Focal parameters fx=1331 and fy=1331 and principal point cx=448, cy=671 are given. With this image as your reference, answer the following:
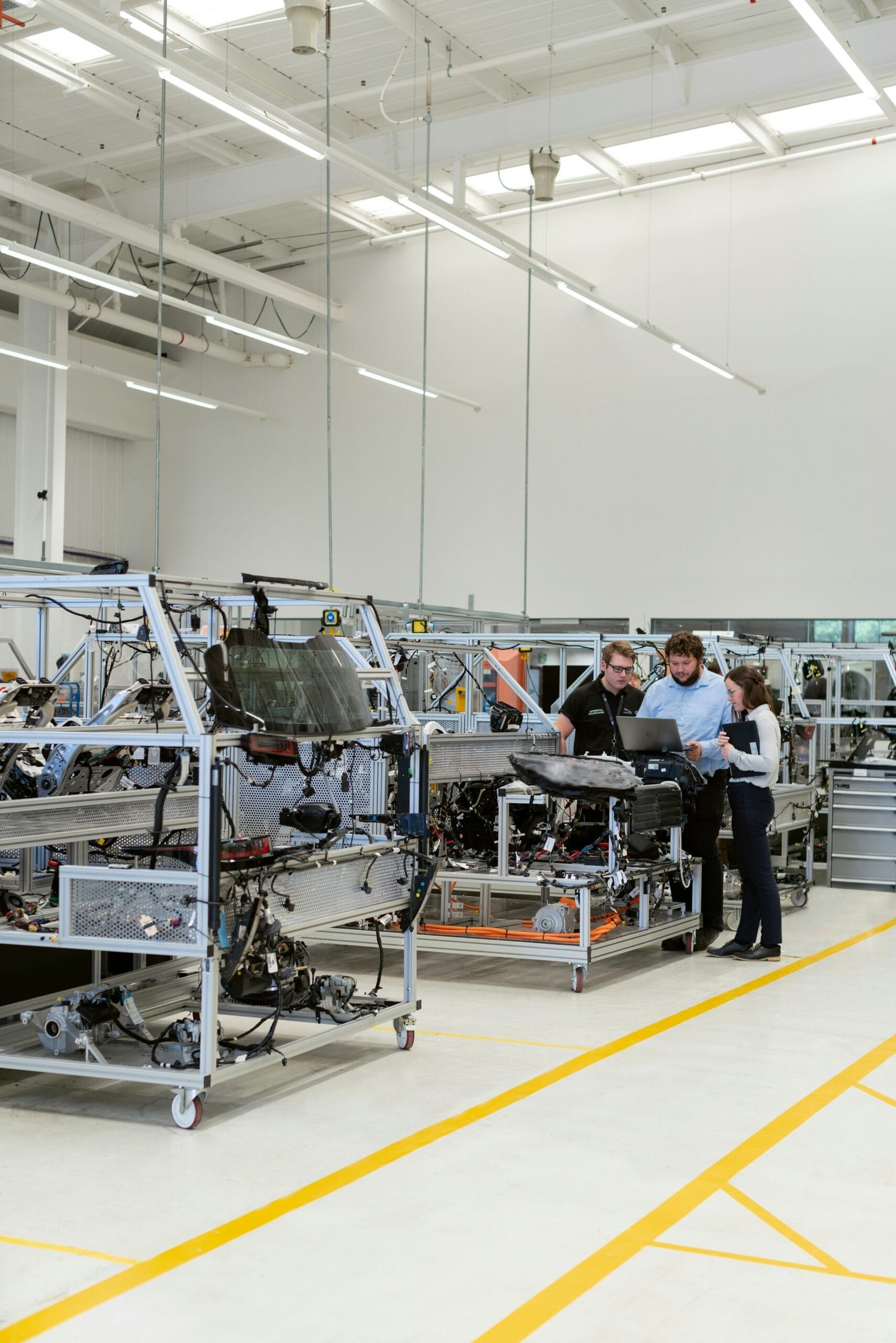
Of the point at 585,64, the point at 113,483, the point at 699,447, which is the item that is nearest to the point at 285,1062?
the point at 585,64

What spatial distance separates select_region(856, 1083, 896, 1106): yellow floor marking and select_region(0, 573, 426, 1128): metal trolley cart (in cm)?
176

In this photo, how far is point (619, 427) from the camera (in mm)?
18000

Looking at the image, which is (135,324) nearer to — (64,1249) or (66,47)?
(66,47)

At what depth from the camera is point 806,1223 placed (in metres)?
3.59

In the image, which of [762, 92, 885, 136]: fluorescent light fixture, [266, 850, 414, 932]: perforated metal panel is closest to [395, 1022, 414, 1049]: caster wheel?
[266, 850, 414, 932]: perforated metal panel

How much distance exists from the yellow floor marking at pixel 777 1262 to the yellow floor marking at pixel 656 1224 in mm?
14

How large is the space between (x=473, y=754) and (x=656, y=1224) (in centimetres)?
448

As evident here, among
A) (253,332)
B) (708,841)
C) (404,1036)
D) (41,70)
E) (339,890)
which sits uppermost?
(41,70)

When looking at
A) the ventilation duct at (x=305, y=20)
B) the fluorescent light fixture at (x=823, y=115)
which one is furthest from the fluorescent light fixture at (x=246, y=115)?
the fluorescent light fixture at (x=823, y=115)

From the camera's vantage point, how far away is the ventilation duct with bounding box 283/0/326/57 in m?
8.85

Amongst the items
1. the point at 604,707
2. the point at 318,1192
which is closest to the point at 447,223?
the point at 604,707

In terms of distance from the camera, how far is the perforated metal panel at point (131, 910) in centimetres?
436

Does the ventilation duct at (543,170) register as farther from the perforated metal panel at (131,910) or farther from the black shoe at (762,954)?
the perforated metal panel at (131,910)

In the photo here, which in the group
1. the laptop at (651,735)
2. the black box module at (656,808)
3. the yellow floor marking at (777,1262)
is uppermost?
the laptop at (651,735)
